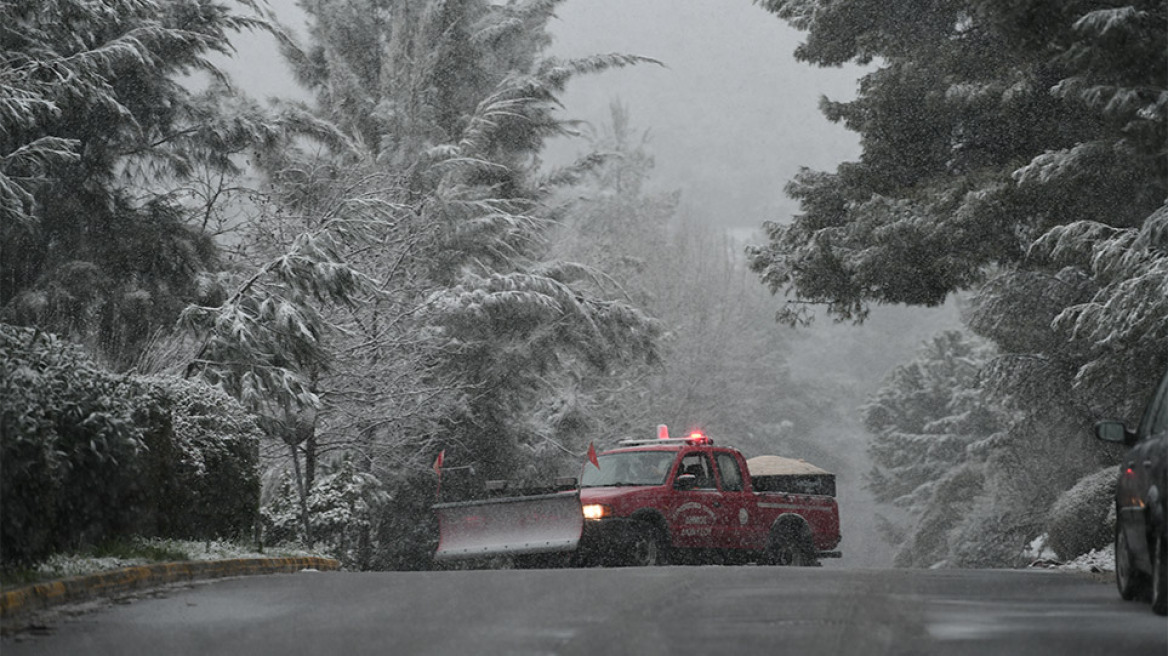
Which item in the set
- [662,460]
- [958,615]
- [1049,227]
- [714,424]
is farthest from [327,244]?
[714,424]

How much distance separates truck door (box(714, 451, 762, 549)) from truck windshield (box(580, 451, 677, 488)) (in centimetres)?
94

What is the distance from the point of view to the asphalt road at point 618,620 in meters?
7.48

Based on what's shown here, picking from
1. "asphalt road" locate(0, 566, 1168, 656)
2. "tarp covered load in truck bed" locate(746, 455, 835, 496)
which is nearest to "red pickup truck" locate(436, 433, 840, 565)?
"tarp covered load in truck bed" locate(746, 455, 835, 496)

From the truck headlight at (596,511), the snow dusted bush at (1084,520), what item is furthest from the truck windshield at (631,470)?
the snow dusted bush at (1084,520)

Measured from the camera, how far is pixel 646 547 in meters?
17.8

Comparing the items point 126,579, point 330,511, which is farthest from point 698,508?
point 126,579

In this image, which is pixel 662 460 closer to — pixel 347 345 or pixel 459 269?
pixel 347 345

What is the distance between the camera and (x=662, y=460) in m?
18.6

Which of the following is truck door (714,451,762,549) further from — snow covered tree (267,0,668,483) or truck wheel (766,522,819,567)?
snow covered tree (267,0,668,483)

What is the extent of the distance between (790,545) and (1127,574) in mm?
10504

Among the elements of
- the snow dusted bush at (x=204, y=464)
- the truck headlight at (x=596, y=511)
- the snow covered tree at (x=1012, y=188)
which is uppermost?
the snow covered tree at (x=1012, y=188)

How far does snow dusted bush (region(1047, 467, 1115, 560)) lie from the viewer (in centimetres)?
1938

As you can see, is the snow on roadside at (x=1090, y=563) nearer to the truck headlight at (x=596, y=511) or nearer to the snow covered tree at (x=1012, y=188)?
the snow covered tree at (x=1012, y=188)

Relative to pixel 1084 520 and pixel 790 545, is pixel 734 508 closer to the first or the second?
pixel 790 545
